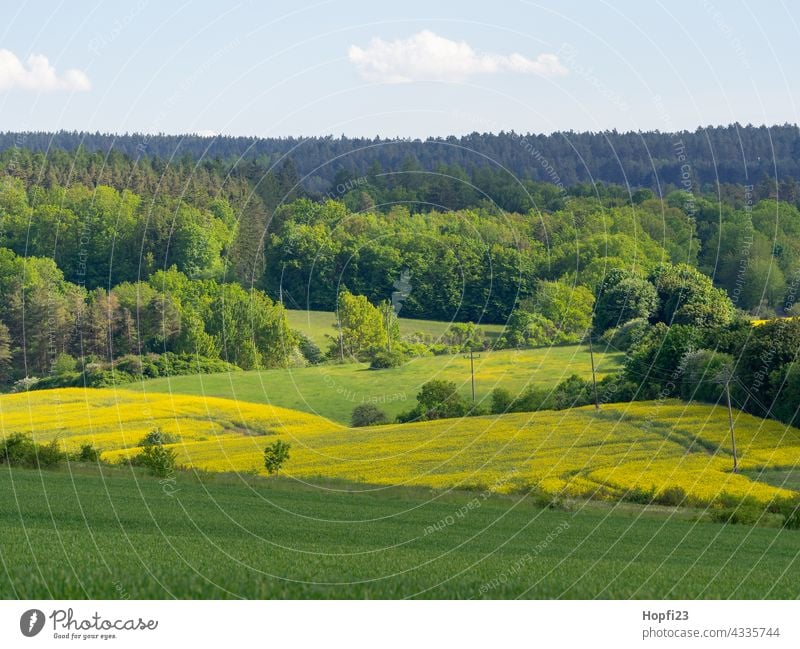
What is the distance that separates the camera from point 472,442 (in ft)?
210

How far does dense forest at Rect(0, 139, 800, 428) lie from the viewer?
302 feet

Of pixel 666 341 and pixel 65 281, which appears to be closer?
pixel 666 341

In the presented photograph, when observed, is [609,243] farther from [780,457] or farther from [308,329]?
[780,457]

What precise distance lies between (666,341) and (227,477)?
32.5 meters

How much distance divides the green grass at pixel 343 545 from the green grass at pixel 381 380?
29.5m

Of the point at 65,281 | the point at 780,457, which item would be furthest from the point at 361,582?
the point at 65,281

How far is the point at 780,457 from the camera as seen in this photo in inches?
2351

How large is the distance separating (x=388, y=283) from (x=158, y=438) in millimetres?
36124

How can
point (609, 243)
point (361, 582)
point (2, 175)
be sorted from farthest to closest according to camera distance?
point (2, 175) → point (609, 243) → point (361, 582)

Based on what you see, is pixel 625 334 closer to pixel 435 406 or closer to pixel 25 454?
pixel 435 406

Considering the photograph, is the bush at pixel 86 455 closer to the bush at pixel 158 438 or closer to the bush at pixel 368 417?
the bush at pixel 158 438

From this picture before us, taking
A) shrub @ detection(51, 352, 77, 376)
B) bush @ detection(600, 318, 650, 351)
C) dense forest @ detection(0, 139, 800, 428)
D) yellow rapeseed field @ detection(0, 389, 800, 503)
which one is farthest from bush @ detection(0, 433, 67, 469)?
bush @ detection(600, 318, 650, 351)

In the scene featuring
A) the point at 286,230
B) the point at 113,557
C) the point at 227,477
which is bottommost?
the point at 227,477

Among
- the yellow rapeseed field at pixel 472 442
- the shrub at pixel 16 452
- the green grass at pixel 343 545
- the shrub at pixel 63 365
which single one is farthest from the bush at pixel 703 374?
the shrub at pixel 63 365
